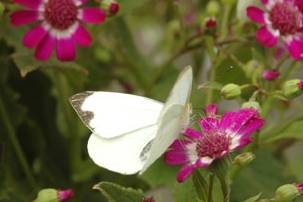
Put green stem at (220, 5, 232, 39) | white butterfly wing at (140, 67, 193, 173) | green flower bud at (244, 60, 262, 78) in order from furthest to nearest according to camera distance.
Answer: green stem at (220, 5, 232, 39)
green flower bud at (244, 60, 262, 78)
white butterfly wing at (140, 67, 193, 173)

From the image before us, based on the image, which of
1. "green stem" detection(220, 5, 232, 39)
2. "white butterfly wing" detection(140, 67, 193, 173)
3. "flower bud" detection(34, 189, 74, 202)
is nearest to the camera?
"white butterfly wing" detection(140, 67, 193, 173)

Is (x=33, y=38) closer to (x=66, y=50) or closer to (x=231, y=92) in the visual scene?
(x=66, y=50)

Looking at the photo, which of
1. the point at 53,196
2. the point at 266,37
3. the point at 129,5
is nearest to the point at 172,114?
the point at 53,196

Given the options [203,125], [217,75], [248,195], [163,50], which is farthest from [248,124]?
[163,50]

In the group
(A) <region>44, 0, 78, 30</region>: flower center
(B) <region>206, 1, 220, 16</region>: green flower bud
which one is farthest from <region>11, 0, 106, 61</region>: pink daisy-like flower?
(B) <region>206, 1, 220, 16</region>: green flower bud

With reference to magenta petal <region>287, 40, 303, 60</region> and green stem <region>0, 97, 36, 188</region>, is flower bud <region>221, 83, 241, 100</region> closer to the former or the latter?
magenta petal <region>287, 40, 303, 60</region>

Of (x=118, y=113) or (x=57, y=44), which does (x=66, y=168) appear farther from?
(x=118, y=113)
